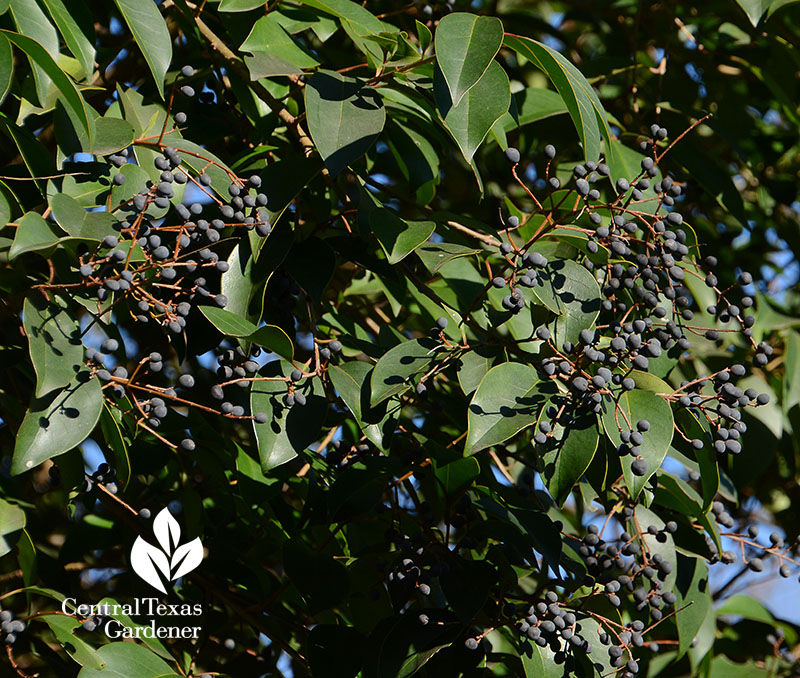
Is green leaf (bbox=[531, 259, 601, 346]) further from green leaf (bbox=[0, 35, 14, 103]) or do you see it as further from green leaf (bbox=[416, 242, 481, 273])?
green leaf (bbox=[0, 35, 14, 103])

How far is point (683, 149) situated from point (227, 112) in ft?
3.01

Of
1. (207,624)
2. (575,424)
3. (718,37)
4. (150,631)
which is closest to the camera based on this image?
(575,424)

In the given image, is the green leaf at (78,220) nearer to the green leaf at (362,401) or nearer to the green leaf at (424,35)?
the green leaf at (362,401)

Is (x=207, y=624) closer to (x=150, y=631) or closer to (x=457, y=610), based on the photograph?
(x=150, y=631)

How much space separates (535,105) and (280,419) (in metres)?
0.83

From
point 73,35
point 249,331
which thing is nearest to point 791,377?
point 249,331

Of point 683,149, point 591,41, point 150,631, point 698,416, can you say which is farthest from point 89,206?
point 591,41

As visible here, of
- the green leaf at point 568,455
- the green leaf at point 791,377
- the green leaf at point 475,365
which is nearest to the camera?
the green leaf at point 568,455

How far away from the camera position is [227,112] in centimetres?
162

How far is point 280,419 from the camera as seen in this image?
3.91 feet

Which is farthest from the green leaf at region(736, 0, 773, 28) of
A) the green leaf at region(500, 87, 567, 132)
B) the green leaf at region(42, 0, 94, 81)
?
the green leaf at region(42, 0, 94, 81)

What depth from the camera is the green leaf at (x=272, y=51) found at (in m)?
1.25

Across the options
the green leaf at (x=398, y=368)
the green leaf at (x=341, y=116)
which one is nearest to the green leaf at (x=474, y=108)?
the green leaf at (x=341, y=116)

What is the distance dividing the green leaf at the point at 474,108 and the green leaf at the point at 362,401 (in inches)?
13.7
